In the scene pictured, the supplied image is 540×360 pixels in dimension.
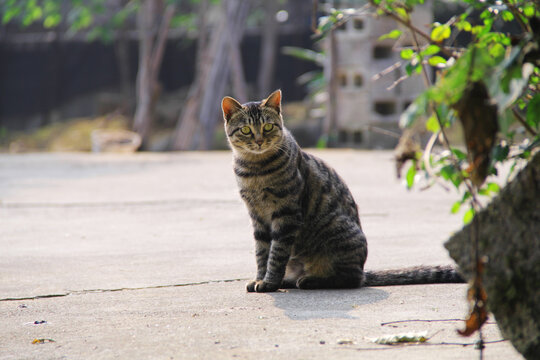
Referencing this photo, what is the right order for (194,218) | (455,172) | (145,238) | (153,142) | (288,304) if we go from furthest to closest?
(153,142) < (194,218) < (145,238) < (288,304) < (455,172)

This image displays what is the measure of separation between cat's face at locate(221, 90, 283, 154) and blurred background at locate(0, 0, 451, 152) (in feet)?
30.3

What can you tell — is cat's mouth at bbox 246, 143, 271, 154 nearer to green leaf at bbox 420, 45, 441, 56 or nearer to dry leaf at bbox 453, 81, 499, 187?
green leaf at bbox 420, 45, 441, 56

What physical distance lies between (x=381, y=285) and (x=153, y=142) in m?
14.6

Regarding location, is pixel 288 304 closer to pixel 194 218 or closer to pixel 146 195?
pixel 194 218

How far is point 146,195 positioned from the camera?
25.2 ft

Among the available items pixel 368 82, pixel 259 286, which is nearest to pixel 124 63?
pixel 368 82

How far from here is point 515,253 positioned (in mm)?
2254

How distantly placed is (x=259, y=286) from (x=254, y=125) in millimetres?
956

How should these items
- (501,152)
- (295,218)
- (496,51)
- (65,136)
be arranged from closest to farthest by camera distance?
(496,51)
(501,152)
(295,218)
(65,136)

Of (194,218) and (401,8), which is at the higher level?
(401,8)

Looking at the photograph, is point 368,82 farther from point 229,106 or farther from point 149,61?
point 229,106

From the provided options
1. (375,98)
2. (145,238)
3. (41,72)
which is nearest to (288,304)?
(145,238)

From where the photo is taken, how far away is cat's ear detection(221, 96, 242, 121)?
4430 mm

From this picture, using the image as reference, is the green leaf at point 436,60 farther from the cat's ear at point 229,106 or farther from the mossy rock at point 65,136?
the mossy rock at point 65,136
